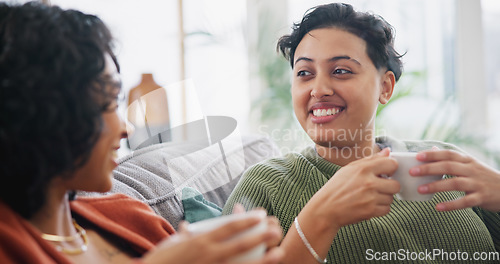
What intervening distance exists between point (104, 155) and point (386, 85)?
3.76ft

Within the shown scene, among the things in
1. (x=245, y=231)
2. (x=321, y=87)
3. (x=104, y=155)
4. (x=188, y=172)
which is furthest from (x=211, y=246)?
(x=188, y=172)

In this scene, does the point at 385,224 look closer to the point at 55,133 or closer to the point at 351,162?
the point at 351,162

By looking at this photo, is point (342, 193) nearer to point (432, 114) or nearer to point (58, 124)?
point (58, 124)

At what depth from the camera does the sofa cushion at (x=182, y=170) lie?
4.72 ft

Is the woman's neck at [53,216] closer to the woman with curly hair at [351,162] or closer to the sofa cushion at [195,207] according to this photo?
the sofa cushion at [195,207]

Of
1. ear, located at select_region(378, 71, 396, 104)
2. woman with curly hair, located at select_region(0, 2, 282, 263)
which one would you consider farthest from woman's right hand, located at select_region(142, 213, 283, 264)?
ear, located at select_region(378, 71, 396, 104)

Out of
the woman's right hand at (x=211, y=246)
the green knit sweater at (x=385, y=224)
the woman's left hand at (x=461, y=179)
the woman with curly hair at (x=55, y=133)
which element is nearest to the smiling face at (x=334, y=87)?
the green knit sweater at (x=385, y=224)

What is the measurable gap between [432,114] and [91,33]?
8.72 feet

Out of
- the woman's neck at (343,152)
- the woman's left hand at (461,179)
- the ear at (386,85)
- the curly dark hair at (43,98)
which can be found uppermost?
the curly dark hair at (43,98)

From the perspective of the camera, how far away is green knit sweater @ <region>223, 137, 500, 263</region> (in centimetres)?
142

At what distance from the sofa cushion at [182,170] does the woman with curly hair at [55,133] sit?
56 centimetres

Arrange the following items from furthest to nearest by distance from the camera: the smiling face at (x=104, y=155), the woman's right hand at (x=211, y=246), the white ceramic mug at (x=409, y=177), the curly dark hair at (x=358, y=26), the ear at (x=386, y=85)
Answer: the ear at (x=386, y=85)
the curly dark hair at (x=358, y=26)
the white ceramic mug at (x=409, y=177)
the smiling face at (x=104, y=155)
the woman's right hand at (x=211, y=246)

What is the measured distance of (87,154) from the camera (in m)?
0.78

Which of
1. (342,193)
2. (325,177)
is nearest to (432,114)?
(325,177)
